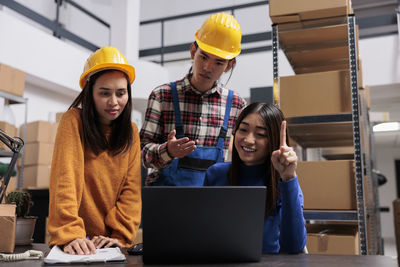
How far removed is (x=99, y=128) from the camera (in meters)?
1.26

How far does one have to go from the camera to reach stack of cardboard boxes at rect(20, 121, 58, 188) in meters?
4.60

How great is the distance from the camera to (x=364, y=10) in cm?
516

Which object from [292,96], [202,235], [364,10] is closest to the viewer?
[202,235]

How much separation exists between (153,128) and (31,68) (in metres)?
3.53

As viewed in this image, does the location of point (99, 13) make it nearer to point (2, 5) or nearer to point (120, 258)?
point (2, 5)

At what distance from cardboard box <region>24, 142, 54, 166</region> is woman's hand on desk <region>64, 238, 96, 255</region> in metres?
3.93

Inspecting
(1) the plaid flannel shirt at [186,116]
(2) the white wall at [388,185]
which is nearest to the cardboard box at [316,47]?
(1) the plaid flannel shirt at [186,116]

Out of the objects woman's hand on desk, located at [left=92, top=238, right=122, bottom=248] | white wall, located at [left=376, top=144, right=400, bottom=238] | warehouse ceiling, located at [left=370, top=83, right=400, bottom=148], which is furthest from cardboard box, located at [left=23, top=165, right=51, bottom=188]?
white wall, located at [left=376, top=144, right=400, bottom=238]

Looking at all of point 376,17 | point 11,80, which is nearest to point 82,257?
point 11,80

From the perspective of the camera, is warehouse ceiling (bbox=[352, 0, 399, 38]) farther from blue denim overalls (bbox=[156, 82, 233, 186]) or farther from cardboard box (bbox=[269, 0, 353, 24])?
blue denim overalls (bbox=[156, 82, 233, 186])

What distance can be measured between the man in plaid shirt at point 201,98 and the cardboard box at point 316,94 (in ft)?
1.85

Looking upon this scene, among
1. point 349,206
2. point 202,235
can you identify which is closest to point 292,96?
point 349,206

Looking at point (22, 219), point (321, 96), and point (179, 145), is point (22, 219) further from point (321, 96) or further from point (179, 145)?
point (321, 96)

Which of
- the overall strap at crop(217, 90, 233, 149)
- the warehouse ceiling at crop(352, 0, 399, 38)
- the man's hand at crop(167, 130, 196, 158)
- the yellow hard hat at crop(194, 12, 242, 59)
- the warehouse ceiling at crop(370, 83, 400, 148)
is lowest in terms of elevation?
the man's hand at crop(167, 130, 196, 158)
